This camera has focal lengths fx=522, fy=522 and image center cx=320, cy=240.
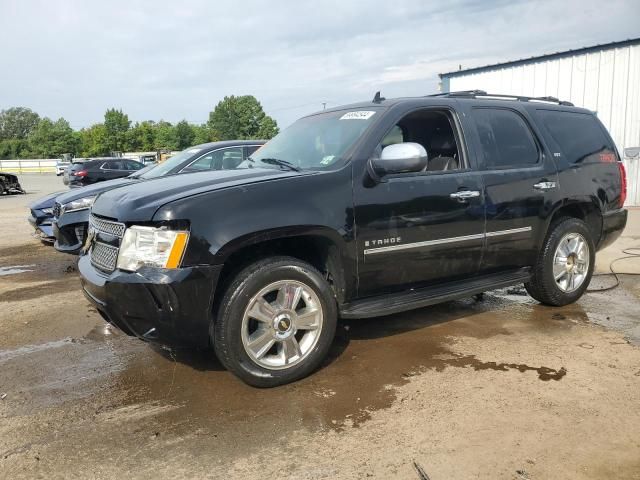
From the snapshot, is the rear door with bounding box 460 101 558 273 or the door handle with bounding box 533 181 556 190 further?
the door handle with bounding box 533 181 556 190

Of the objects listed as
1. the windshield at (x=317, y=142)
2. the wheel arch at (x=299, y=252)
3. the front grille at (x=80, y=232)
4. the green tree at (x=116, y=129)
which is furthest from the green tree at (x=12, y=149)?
the wheel arch at (x=299, y=252)

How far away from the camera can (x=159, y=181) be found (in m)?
3.84

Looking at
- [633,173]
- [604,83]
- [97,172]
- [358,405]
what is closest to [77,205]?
[358,405]

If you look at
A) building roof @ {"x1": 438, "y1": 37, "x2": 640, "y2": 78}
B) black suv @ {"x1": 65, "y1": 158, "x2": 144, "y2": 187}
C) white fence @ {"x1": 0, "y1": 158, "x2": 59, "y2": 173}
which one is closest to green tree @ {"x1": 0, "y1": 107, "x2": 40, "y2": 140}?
white fence @ {"x1": 0, "y1": 158, "x2": 59, "y2": 173}

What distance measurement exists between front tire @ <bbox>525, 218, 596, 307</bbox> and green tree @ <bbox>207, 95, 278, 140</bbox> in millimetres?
106600

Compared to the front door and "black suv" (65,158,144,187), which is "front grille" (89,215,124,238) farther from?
"black suv" (65,158,144,187)

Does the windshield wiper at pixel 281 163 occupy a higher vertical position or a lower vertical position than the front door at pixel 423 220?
higher

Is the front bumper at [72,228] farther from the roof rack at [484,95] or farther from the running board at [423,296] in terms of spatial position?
the roof rack at [484,95]

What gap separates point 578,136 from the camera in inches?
204

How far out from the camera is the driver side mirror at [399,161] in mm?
3646

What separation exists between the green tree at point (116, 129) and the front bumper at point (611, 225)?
9543 cm

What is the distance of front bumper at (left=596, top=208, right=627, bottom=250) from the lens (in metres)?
5.38

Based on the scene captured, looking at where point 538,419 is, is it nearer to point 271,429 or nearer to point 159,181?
point 271,429

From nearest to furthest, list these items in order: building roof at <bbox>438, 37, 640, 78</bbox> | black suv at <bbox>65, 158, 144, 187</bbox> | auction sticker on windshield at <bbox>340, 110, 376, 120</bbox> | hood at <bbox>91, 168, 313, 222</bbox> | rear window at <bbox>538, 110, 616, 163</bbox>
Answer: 1. hood at <bbox>91, 168, 313, 222</bbox>
2. auction sticker on windshield at <bbox>340, 110, 376, 120</bbox>
3. rear window at <bbox>538, 110, 616, 163</bbox>
4. building roof at <bbox>438, 37, 640, 78</bbox>
5. black suv at <bbox>65, 158, 144, 187</bbox>
